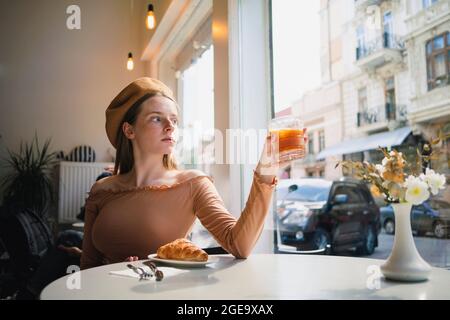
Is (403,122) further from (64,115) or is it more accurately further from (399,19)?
(64,115)

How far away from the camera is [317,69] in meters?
2.11

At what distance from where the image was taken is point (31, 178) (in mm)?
3191

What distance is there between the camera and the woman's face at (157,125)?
139cm

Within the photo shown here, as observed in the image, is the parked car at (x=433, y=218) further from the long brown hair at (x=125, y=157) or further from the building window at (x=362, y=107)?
the long brown hair at (x=125, y=157)

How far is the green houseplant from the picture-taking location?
9.24 feet

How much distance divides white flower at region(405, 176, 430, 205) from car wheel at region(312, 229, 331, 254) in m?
1.36

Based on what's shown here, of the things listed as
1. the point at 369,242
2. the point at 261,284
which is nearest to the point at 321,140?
the point at 369,242

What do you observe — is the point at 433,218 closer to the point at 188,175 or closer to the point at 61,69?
the point at 188,175

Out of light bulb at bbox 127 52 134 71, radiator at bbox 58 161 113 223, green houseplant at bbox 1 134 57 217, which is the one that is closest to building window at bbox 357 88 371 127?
light bulb at bbox 127 52 134 71

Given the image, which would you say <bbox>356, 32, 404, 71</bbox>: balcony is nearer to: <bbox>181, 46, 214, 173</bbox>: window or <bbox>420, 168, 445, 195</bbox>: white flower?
<bbox>420, 168, 445, 195</bbox>: white flower

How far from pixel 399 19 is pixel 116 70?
153 centimetres

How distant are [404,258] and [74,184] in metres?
2.85

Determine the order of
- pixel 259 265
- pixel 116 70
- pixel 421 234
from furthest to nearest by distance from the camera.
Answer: pixel 116 70
pixel 421 234
pixel 259 265
